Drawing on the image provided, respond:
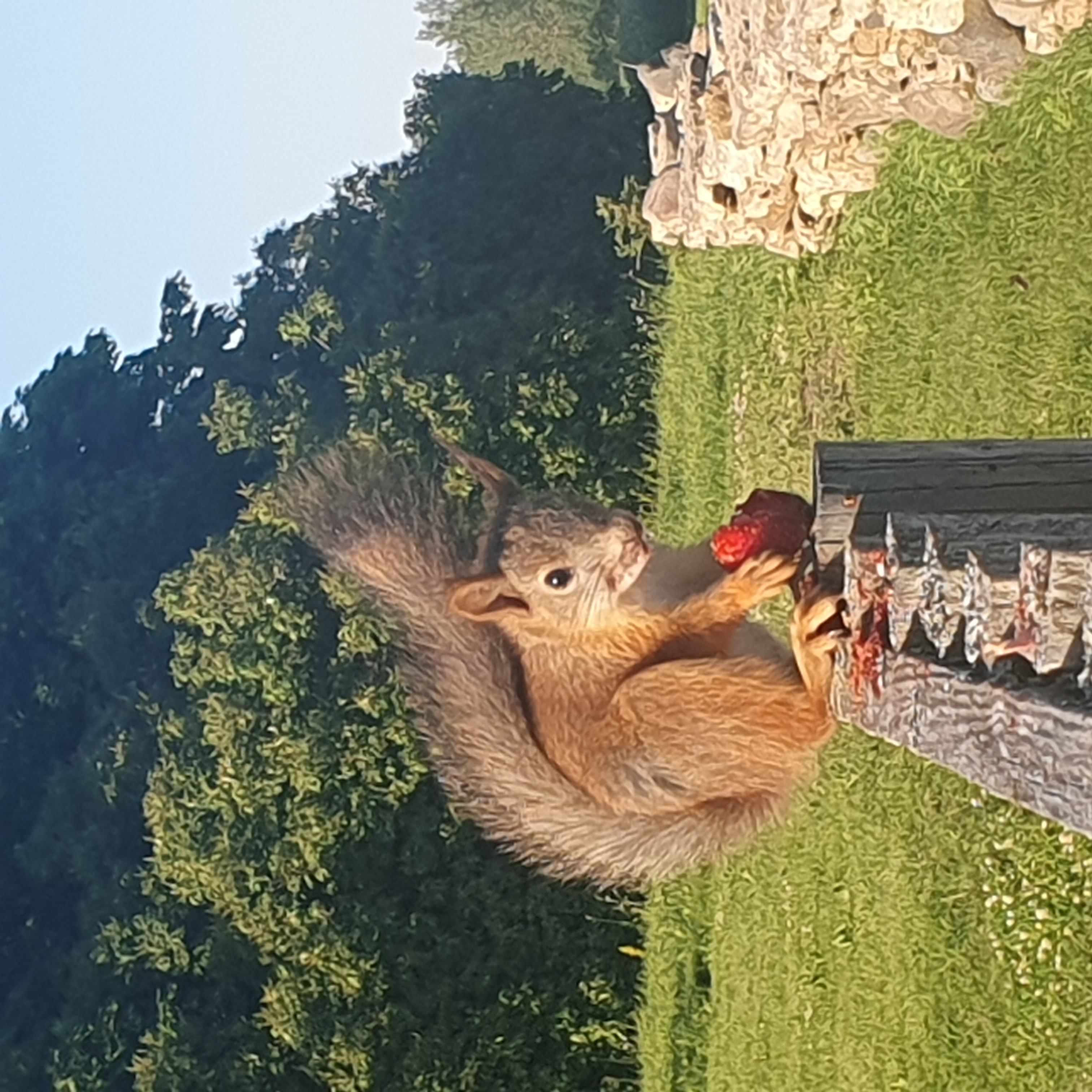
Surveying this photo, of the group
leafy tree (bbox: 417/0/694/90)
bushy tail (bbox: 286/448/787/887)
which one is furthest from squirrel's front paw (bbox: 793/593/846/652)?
leafy tree (bbox: 417/0/694/90)

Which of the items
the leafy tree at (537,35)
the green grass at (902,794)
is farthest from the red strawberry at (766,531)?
the leafy tree at (537,35)

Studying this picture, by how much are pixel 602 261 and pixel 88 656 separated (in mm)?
4860

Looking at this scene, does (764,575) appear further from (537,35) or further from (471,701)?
(537,35)

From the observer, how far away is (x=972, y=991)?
4574mm

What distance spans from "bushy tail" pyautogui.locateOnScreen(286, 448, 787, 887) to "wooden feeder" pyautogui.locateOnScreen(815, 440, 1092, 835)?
24.7 inches

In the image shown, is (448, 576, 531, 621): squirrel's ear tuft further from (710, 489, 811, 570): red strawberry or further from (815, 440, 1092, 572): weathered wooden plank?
→ (815, 440, 1092, 572): weathered wooden plank

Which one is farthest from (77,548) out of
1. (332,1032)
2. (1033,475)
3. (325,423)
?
→ (1033,475)

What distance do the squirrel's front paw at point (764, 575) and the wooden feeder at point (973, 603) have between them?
7.3 inches

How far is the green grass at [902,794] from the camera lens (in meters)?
4.22

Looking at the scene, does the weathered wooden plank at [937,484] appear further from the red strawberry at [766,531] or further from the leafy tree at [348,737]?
the leafy tree at [348,737]

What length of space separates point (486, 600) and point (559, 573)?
0.49 ft

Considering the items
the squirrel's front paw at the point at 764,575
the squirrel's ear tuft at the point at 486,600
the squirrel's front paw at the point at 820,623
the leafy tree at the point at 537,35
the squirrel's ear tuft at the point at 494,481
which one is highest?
the leafy tree at the point at 537,35

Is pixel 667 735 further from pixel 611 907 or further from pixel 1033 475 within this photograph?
pixel 611 907

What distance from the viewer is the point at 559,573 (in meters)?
2.74
